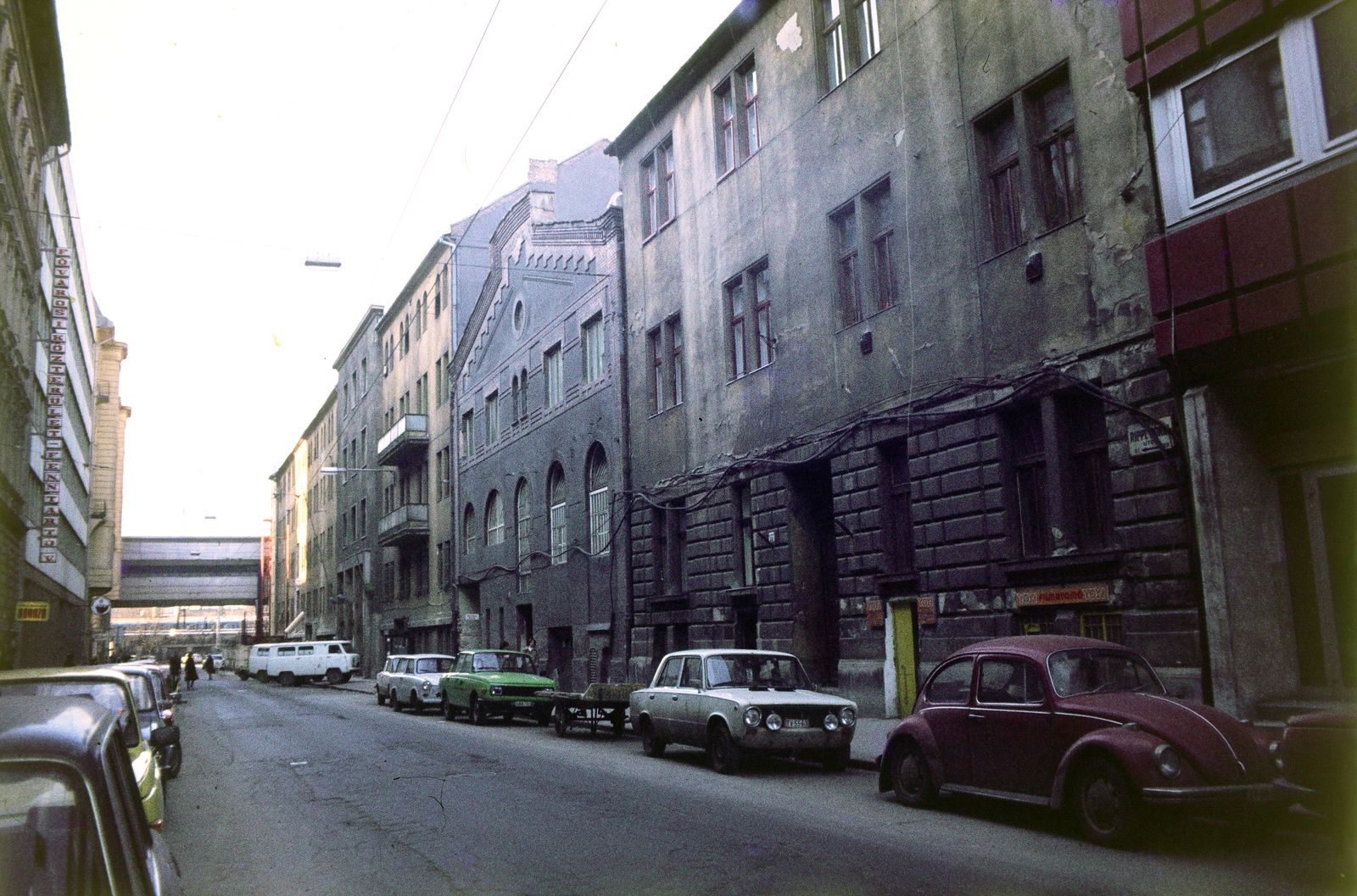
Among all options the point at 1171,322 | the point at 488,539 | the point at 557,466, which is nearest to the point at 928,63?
the point at 1171,322

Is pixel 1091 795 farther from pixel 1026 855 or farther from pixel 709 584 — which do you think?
pixel 709 584

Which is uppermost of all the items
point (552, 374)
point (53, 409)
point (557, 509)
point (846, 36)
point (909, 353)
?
point (846, 36)

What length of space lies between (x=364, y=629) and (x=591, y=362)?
3643 centimetres

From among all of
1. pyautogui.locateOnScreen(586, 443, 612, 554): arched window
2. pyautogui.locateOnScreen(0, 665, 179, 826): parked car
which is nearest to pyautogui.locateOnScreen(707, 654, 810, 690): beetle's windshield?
pyautogui.locateOnScreen(0, 665, 179, 826): parked car

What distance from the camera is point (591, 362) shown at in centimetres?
3203

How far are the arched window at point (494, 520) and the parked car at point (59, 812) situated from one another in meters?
37.1

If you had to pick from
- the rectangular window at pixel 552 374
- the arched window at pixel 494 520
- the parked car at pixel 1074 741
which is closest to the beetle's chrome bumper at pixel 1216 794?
the parked car at pixel 1074 741

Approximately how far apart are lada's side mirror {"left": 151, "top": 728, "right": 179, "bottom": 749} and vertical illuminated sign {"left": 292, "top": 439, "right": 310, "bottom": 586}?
3276 inches

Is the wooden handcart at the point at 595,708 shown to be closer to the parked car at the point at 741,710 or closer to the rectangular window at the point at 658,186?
the parked car at the point at 741,710

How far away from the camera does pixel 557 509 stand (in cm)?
3459

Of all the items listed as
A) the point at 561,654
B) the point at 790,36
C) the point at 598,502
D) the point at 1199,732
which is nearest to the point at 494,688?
Answer: the point at 598,502

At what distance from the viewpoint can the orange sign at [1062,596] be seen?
14.0 metres

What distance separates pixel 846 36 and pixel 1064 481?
9693mm

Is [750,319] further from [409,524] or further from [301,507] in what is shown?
[301,507]
